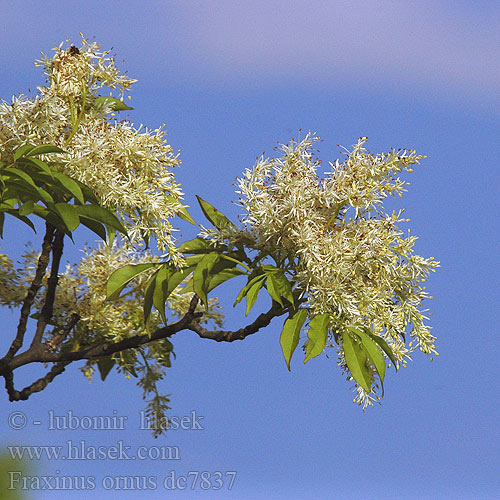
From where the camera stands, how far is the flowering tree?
3.08m

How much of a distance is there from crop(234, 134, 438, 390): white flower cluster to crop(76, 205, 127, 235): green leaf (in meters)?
0.55

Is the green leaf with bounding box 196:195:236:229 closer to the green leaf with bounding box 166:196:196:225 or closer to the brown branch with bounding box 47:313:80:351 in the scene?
the green leaf with bounding box 166:196:196:225

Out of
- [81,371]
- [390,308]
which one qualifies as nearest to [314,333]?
[390,308]

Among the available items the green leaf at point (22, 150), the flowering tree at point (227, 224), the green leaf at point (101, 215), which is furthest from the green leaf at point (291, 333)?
the green leaf at point (22, 150)

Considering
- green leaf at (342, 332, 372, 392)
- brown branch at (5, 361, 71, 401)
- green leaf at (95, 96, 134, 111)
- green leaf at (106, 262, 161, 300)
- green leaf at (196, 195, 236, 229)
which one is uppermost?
green leaf at (95, 96, 134, 111)

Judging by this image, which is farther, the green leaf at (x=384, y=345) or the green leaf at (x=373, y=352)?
the green leaf at (x=384, y=345)

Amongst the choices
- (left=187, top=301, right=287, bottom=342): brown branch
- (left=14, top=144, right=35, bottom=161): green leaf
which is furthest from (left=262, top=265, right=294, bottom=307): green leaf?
(left=14, top=144, right=35, bottom=161): green leaf

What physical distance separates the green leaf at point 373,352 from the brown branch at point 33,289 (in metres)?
1.45

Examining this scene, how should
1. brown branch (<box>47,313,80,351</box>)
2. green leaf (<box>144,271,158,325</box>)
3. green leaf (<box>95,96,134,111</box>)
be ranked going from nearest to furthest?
green leaf (<box>144,271,158,325</box>)
green leaf (<box>95,96,134,111</box>)
brown branch (<box>47,313,80,351</box>)

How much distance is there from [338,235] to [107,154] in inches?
41.2

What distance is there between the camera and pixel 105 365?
4238 mm

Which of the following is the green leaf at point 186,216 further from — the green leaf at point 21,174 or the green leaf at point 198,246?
the green leaf at point 21,174

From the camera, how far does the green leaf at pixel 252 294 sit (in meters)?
3.00

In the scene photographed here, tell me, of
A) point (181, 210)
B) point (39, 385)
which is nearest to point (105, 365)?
point (39, 385)
